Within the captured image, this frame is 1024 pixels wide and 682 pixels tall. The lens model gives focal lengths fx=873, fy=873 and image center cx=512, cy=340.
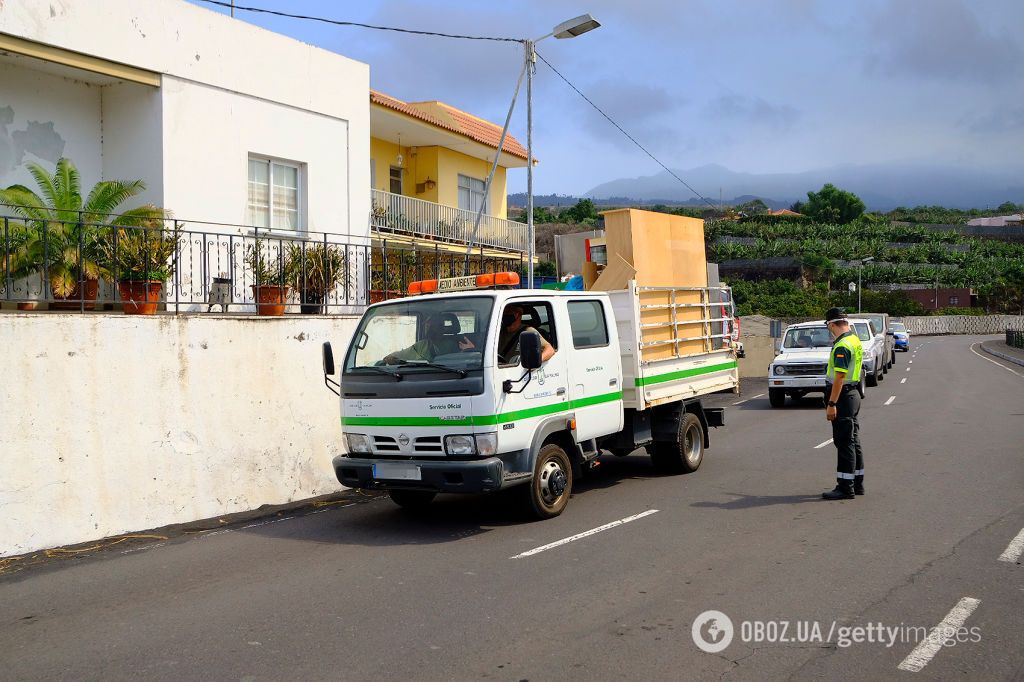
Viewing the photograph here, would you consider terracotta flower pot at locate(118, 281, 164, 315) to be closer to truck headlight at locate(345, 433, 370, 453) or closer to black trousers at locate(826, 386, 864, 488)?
truck headlight at locate(345, 433, 370, 453)

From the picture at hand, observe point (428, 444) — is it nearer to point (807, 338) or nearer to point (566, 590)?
point (566, 590)

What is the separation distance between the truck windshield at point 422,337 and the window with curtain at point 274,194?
686 cm

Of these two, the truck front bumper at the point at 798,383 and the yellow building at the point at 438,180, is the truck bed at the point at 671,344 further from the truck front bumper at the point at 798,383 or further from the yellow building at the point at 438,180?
the truck front bumper at the point at 798,383

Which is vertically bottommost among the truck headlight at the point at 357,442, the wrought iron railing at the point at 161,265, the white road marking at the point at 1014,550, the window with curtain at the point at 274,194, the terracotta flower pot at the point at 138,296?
the white road marking at the point at 1014,550

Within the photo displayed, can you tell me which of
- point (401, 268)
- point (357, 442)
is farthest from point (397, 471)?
point (401, 268)

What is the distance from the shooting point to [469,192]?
26.2 m

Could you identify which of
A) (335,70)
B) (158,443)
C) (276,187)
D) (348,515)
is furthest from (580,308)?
(335,70)

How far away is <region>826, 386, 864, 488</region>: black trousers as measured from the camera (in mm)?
9156

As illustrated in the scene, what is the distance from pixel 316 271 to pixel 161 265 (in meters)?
2.64

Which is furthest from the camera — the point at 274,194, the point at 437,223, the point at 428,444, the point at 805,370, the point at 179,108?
the point at 437,223

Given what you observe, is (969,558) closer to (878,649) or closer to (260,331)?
(878,649)

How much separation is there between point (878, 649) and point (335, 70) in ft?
45.9

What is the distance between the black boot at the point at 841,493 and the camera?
9148 millimetres

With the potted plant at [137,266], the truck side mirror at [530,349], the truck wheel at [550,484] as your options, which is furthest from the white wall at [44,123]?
Result: the truck wheel at [550,484]
